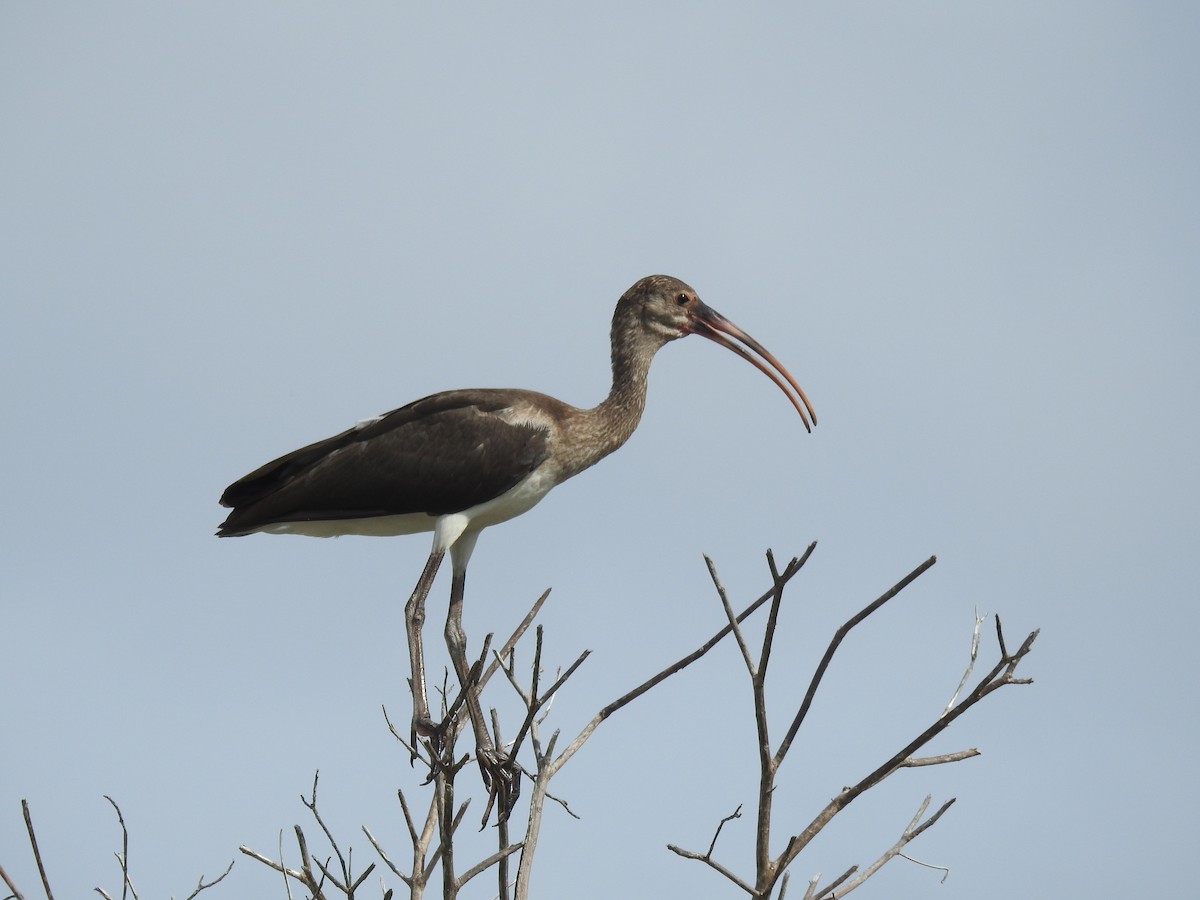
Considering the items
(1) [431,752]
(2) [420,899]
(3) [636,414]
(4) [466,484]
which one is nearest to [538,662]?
(1) [431,752]

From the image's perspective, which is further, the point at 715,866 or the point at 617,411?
the point at 617,411

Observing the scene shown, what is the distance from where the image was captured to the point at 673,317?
10031 millimetres

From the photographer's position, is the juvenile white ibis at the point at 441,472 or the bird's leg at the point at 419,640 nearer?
the bird's leg at the point at 419,640

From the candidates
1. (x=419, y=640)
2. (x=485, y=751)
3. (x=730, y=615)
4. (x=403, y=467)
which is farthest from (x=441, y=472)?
(x=730, y=615)

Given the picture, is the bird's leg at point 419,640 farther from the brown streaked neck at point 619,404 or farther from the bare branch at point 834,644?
the bare branch at point 834,644

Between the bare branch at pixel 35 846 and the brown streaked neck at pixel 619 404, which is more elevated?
the brown streaked neck at pixel 619 404

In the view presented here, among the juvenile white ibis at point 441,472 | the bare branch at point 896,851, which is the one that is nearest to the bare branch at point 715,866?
the bare branch at point 896,851

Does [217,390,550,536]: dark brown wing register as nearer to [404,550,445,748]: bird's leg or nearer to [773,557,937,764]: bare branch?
[404,550,445,748]: bird's leg

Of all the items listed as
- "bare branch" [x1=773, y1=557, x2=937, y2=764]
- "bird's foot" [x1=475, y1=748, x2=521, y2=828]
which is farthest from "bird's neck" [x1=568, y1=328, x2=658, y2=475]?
"bare branch" [x1=773, y1=557, x2=937, y2=764]

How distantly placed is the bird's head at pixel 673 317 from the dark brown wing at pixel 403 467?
3.79ft

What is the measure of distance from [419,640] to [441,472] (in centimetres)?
102

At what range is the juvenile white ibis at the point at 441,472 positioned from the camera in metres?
9.07

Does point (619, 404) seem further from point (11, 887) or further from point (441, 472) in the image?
point (11, 887)

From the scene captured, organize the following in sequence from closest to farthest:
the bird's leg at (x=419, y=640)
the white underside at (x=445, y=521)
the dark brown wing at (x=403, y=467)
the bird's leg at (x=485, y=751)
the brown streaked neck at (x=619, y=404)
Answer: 1. the bird's leg at (x=485, y=751)
2. the bird's leg at (x=419, y=640)
3. the dark brown wing at (x=403, y=467)
4. the white underside at (x=445, y=521)
5. the brown streaked neck at (x=619, y=404)
